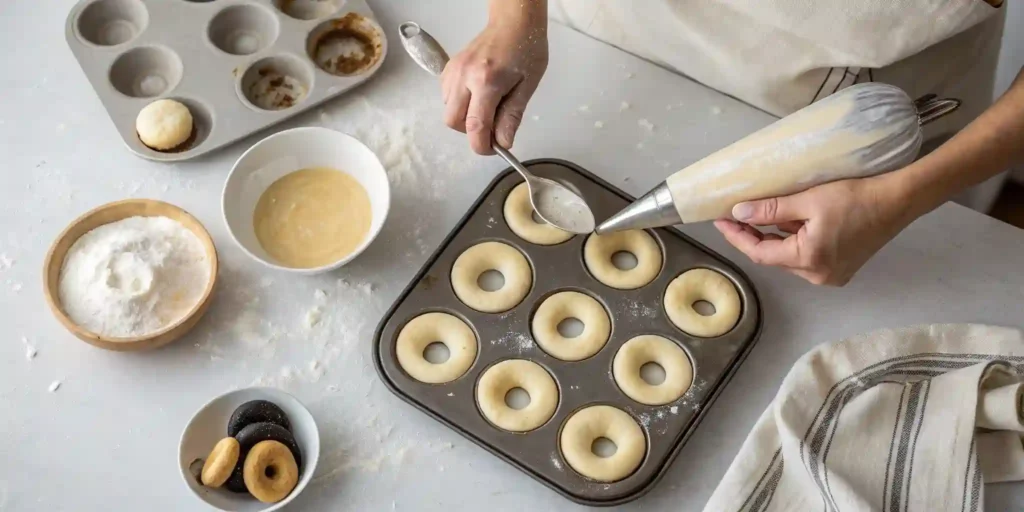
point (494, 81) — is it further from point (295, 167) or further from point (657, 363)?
point (657, 363)

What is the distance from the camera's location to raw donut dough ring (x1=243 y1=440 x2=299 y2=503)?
0.98m

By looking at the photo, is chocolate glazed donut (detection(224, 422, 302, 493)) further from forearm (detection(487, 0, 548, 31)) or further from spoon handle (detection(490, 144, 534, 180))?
forearm (detection(487, 0, 548, 31))

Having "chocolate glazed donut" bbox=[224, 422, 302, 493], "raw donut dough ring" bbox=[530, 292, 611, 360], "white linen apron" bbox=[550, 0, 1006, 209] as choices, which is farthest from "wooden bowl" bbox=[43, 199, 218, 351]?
"white linen apron" bbox=[550, 0, 1006, 209]

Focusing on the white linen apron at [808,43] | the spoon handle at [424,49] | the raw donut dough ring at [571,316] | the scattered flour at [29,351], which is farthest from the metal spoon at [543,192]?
the scattered flour at [29,351]

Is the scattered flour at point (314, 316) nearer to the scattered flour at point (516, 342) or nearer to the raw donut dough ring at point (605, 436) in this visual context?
the scattered flour at point (516, 342)

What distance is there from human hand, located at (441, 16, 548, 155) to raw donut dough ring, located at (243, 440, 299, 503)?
18.8 inches

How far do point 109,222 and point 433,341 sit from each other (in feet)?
1.61

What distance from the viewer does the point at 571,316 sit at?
1185 millimetres

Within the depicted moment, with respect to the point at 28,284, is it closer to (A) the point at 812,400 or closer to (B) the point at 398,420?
(B) the point at 398,420

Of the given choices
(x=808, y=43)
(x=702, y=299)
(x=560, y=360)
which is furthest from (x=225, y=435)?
(x=808, y=43)

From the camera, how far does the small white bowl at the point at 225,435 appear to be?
3.27ft

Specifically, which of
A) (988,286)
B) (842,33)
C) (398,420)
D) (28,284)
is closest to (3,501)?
(28,284)

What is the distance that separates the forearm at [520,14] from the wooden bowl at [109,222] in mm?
517

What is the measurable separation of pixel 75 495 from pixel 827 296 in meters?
1.07
